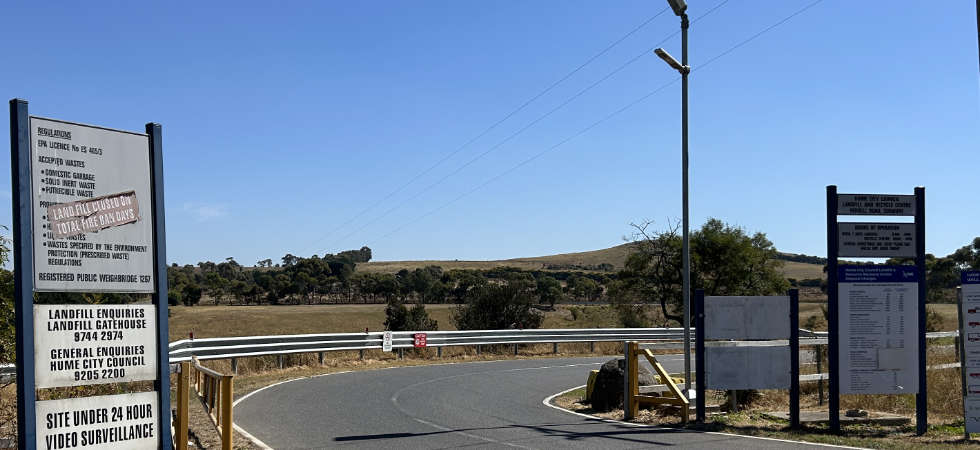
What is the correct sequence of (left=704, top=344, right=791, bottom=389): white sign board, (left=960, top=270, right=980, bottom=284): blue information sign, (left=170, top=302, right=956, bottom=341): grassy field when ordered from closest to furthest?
(left=960, top=270, right=980, bottom=284): blue information sign, (left=704, top=344, right=791, bottom=389): white sign board, (left=170, top=302, right=956, bottom=341): grassy field

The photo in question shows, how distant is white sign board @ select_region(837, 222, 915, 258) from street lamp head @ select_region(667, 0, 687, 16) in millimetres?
4628

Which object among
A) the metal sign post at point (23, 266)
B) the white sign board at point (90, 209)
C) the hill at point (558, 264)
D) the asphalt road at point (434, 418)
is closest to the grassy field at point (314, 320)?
the asphalt road at point (434, 418)

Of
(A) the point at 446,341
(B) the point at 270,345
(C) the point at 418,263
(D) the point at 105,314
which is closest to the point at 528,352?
(A) the point at 446,341

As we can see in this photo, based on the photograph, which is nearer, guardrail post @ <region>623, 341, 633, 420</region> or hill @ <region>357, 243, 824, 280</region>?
guardrail post @ <region>623, 341, 633, 420</region>

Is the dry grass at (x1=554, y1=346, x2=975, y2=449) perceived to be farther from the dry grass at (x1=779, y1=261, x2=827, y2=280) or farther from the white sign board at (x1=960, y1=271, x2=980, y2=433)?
the dry grass at (x1=779, y1=261, x2=827, y2=280)

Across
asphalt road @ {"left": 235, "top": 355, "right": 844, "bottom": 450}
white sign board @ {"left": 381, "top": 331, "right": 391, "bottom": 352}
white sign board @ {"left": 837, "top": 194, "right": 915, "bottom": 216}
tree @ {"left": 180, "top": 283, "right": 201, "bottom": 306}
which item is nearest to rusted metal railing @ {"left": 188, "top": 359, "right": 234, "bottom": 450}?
asphalt road @ {"left": 235, "top": 355, "right": 844, "bottom": 450}

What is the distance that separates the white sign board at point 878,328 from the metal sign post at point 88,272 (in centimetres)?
991

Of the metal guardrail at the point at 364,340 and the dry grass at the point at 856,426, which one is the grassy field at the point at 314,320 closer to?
the metal guardrail at the point at 364,340

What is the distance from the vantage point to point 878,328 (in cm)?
1355

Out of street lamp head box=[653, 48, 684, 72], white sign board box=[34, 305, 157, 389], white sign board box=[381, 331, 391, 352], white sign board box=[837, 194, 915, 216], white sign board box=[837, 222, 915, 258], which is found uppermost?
street lamp head box=[653, 48, 684, 72]

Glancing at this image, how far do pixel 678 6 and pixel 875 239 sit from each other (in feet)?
16.7

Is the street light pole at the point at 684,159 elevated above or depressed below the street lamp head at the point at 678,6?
below

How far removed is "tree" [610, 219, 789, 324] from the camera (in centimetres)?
4106

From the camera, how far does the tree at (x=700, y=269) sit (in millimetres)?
41062
